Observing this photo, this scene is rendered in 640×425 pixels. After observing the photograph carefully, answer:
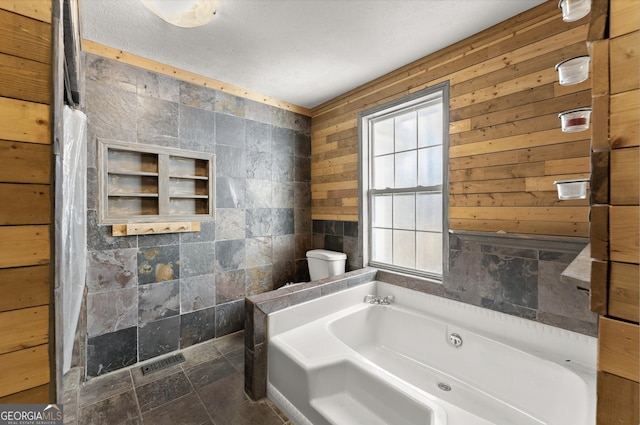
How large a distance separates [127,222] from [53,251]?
1787 millimetres

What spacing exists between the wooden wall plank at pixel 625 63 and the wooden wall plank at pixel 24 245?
1.27 metres

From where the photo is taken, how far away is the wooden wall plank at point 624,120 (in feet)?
1.60

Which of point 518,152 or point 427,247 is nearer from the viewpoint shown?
point 518,152

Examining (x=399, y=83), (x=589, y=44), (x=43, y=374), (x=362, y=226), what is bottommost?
(x=43, y=374)

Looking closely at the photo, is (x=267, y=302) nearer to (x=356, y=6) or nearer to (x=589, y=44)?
(x=589, y=44)

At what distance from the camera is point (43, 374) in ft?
2.13

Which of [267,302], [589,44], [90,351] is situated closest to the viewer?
[589,44]

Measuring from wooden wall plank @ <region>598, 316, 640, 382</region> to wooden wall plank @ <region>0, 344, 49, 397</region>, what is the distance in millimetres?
1223

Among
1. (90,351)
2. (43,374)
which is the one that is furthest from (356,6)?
(90,351)

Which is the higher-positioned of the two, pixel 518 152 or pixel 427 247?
pixel 518 152

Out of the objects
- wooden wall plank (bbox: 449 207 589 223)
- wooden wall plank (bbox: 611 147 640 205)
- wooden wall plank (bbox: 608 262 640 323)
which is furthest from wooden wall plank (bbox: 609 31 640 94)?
wooden wall plank (bbox: 449 207 589 223)

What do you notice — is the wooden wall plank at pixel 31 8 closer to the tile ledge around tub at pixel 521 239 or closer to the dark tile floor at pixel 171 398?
the dark tile floor at pixel 171 398

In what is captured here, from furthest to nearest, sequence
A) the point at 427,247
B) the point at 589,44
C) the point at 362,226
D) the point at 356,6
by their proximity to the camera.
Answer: the point at 362,226 → the point at 427,247 → the point at 356,6 → the point at 589,44

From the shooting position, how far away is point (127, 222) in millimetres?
2201
